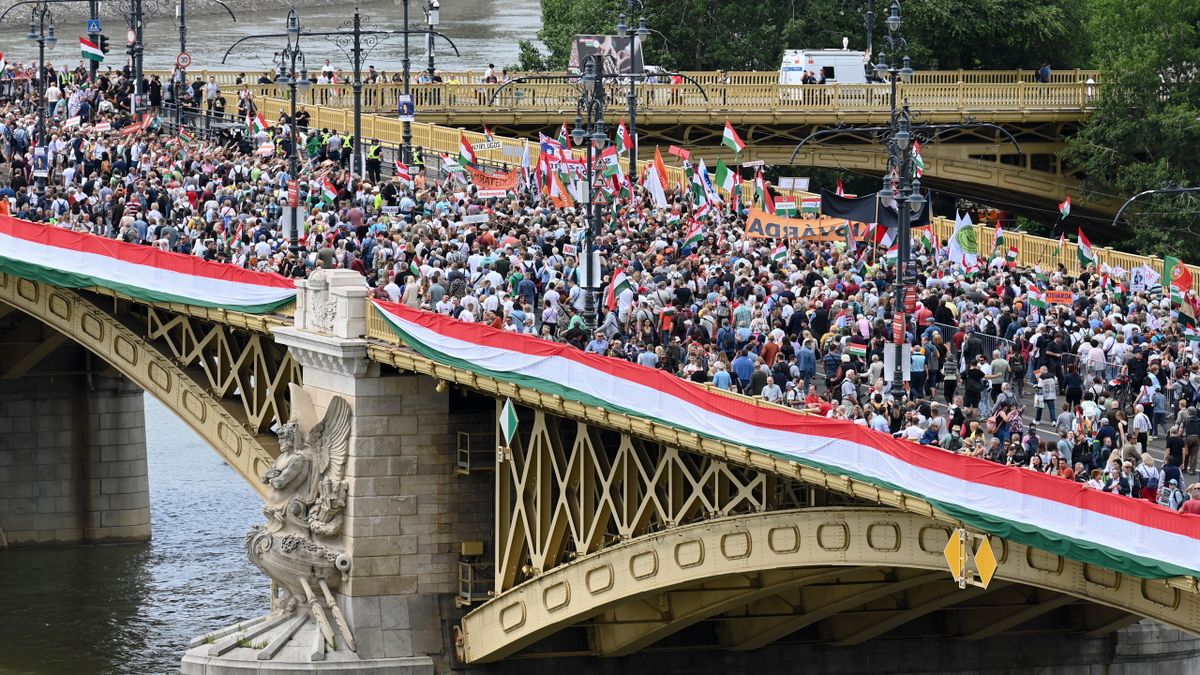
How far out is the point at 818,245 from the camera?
57844mm

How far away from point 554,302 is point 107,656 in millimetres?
15175

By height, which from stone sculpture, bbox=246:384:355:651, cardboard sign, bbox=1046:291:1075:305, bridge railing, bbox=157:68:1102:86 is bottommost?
stone sculpture, bbox=246:384:355:651

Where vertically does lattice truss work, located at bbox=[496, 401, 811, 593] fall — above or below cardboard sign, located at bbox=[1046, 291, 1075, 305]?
below

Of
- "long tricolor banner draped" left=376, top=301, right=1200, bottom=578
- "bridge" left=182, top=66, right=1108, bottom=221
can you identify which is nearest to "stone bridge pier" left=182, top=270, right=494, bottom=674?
"long tricolor banner draped" left=376, top=301, right=1200, bottom=578

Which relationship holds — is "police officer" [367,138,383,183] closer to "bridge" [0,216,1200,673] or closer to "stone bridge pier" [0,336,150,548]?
"stone bridge pier" [0,336,150,548]

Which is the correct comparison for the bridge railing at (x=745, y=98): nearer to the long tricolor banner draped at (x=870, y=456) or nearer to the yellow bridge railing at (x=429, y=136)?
the yellow bridge railing at (x=429, y=136)

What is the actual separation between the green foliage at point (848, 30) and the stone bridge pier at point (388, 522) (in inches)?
2116

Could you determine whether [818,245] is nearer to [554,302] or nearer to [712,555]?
[554,302]

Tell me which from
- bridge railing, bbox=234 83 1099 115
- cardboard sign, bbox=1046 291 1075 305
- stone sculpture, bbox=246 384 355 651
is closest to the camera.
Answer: stone sculpture, bbox=246 384 355 651

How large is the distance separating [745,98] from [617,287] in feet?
154

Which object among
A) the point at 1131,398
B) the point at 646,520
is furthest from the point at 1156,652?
the point at 646,520

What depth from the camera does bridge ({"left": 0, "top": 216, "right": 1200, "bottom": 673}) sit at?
35.4 m

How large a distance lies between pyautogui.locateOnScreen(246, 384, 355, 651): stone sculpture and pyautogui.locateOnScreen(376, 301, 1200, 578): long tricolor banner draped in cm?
343

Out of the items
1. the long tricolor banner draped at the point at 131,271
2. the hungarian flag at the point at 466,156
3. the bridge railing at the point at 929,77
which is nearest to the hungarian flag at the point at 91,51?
the bridge railing at the point at 929,77
